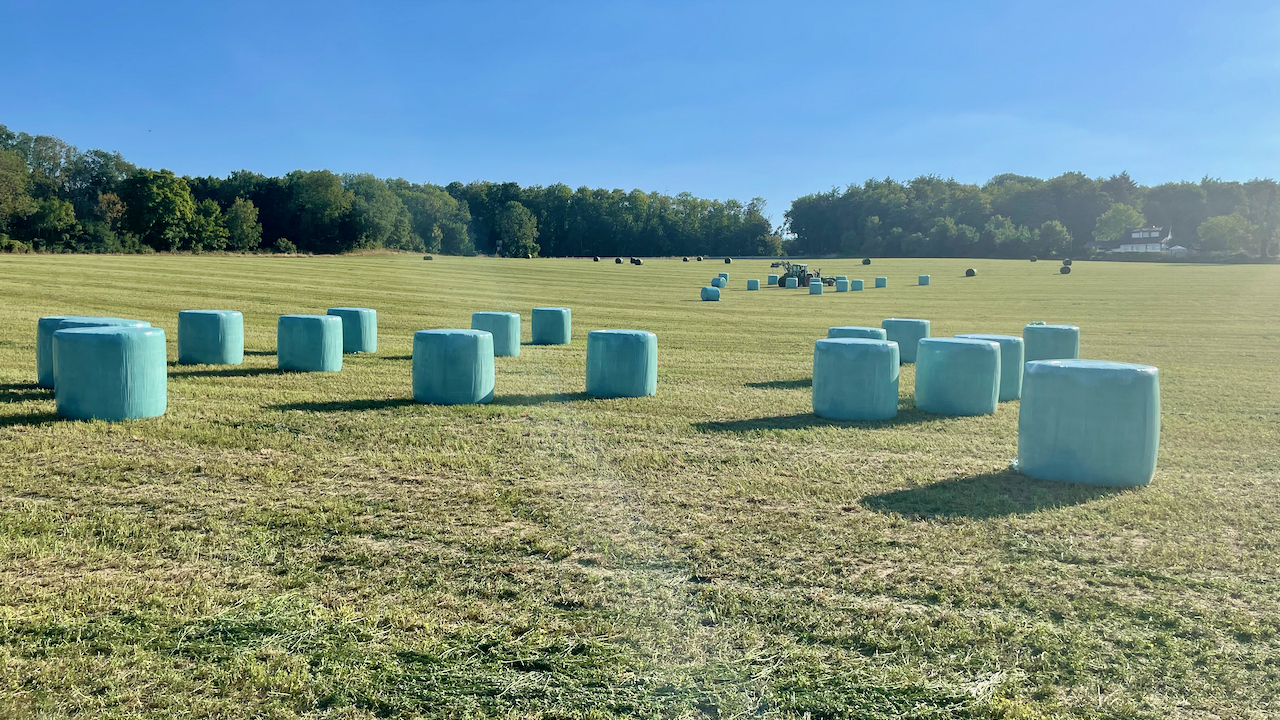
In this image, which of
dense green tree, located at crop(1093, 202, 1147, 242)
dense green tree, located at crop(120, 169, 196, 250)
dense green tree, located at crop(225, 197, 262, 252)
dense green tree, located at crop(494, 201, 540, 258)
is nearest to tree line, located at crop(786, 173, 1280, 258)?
dense green tree, located at crop(1093, 202, 1147, 242)

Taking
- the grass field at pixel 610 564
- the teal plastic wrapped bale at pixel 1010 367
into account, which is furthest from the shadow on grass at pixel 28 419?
the teal plastic wrapped bale at pixel 1010 367

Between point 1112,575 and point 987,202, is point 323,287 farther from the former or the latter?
point 987,202

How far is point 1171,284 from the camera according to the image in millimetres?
54375

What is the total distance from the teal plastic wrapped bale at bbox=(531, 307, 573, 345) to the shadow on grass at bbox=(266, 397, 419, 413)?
26.8 feet

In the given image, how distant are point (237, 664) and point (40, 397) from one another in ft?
28.4

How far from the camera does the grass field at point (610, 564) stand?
3977mm

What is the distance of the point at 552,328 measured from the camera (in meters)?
19.6

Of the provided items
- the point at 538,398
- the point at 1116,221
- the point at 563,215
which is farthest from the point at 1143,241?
the point at 538,398

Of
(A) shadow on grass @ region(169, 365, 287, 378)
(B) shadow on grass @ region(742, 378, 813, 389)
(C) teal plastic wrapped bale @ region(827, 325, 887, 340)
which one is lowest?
(B) shadow on grass @ region(742, 378, 813, 389)

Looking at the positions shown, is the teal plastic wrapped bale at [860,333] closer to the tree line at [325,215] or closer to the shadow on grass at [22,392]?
the shadow on grass at [22,392]

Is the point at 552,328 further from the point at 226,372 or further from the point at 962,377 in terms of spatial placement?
the point at 962,377

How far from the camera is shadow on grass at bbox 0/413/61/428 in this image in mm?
9242

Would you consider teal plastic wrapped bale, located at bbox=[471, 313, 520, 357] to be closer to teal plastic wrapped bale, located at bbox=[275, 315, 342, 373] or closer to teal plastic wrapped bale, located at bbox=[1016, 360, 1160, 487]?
teal plastic wrapped bale, located at bbox=[275, 315, 342, 373]

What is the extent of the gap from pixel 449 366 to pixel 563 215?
137 metres
